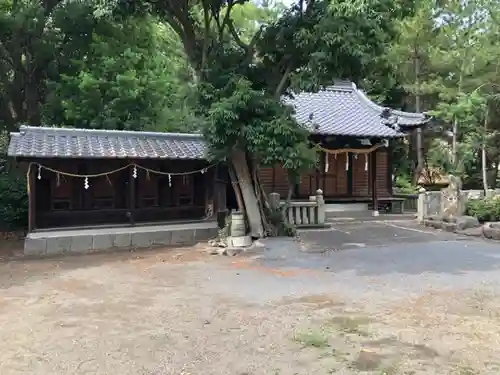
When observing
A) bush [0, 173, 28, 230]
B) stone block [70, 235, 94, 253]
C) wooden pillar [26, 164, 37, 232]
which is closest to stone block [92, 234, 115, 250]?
stone block [70, 235, 94, 253]

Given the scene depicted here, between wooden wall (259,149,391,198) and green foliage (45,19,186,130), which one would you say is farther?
wooden wall (259,149,391,198)

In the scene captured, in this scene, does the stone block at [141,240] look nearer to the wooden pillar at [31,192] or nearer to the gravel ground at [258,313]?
the gravel ground at [258,313]

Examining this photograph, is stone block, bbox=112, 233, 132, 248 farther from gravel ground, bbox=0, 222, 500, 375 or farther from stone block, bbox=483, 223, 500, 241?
stone block, bbox=483, 223, 500, 241

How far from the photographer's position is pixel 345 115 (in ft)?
67.4

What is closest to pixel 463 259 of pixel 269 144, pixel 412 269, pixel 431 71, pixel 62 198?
pixel 412 269

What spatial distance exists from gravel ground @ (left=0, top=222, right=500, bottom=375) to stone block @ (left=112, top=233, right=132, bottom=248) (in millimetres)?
1575

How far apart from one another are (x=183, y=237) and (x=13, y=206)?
5973 millimetres

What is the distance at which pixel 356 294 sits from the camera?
8023mm

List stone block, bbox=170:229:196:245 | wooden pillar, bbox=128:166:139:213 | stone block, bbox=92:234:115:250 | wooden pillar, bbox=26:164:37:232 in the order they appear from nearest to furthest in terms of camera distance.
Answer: wooden pillar, bbox=26:164:37:232
stone block, bbox=92:234:115:250
wooden pillar, bbox=128:166:139:213
stone block, bbox=170:229:196:245

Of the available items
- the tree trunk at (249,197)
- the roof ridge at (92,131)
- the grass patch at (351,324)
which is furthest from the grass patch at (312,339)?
the roof ridge at (92,131)

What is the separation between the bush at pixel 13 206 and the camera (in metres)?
16.0

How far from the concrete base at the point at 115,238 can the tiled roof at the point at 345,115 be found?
5.95 m

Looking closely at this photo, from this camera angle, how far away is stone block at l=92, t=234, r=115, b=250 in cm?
1338

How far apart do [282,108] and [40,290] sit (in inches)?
271
